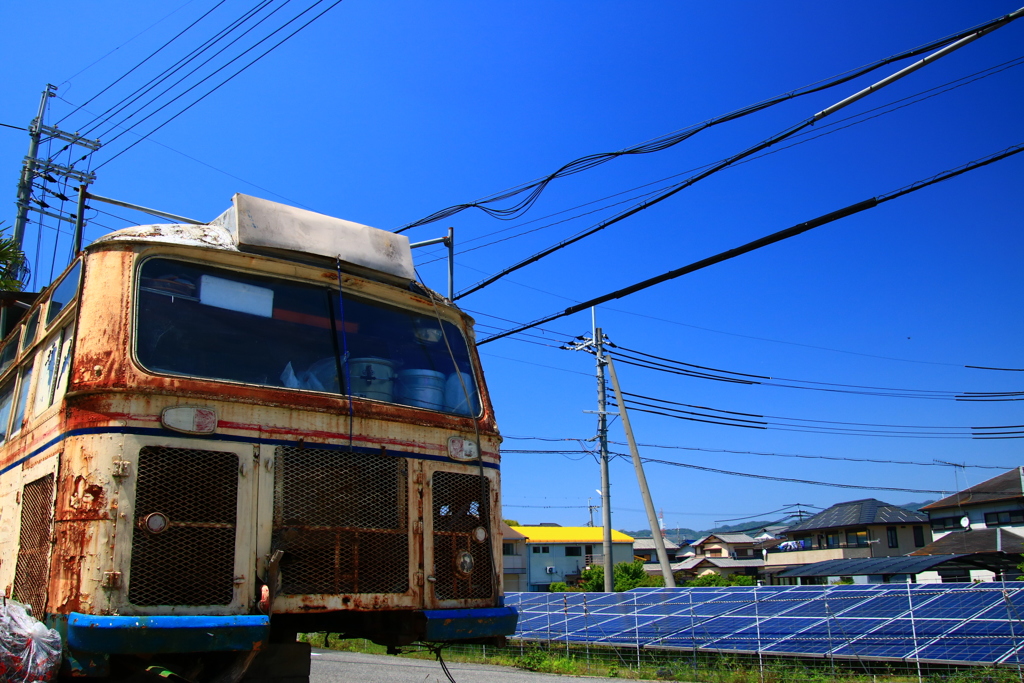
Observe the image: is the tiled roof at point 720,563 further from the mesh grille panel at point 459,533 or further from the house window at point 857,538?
the mesh grille panel at point 459,533

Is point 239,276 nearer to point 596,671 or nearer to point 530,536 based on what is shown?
point 596,671

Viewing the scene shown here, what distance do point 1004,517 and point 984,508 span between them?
1.25 metres

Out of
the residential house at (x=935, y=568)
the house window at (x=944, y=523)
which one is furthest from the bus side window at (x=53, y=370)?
the house window at (x=944, y=523)

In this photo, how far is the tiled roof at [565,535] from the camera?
57.7 meters

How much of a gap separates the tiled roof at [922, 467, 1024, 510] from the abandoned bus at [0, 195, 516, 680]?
142 feet

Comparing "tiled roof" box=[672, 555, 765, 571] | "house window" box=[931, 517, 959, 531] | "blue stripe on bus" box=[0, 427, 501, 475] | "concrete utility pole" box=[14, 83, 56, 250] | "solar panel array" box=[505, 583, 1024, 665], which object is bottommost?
"tiled roof" box=[672, 555, 765, 571]

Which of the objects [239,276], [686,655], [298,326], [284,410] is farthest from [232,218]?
[686,655]

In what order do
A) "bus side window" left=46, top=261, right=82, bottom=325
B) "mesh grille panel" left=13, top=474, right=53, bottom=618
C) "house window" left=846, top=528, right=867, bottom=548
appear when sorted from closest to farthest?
"mesh grille panel" left=13, top=474, right=53, bottom=618 → "bus side window" left=46, top=261, right=82, bottom=325 → "house window" left=846, top=528, right=867, bottom=548

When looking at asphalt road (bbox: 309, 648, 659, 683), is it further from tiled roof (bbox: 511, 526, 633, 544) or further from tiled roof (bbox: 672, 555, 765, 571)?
tiled roof (bbox: 672, 555, 765, 571)

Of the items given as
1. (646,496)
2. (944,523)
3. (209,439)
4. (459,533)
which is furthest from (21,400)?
(944,523)

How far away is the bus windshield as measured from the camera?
4.57 meters

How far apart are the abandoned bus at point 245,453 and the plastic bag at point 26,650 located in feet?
0.29

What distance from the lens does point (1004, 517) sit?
40.8 meters

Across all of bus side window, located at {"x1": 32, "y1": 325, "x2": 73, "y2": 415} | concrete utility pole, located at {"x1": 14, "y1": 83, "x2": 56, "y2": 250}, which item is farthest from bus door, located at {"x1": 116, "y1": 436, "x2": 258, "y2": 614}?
concrete utility pole, located at {"x1": 14, "y1": 83, "x2": 56, "y2": 250}
